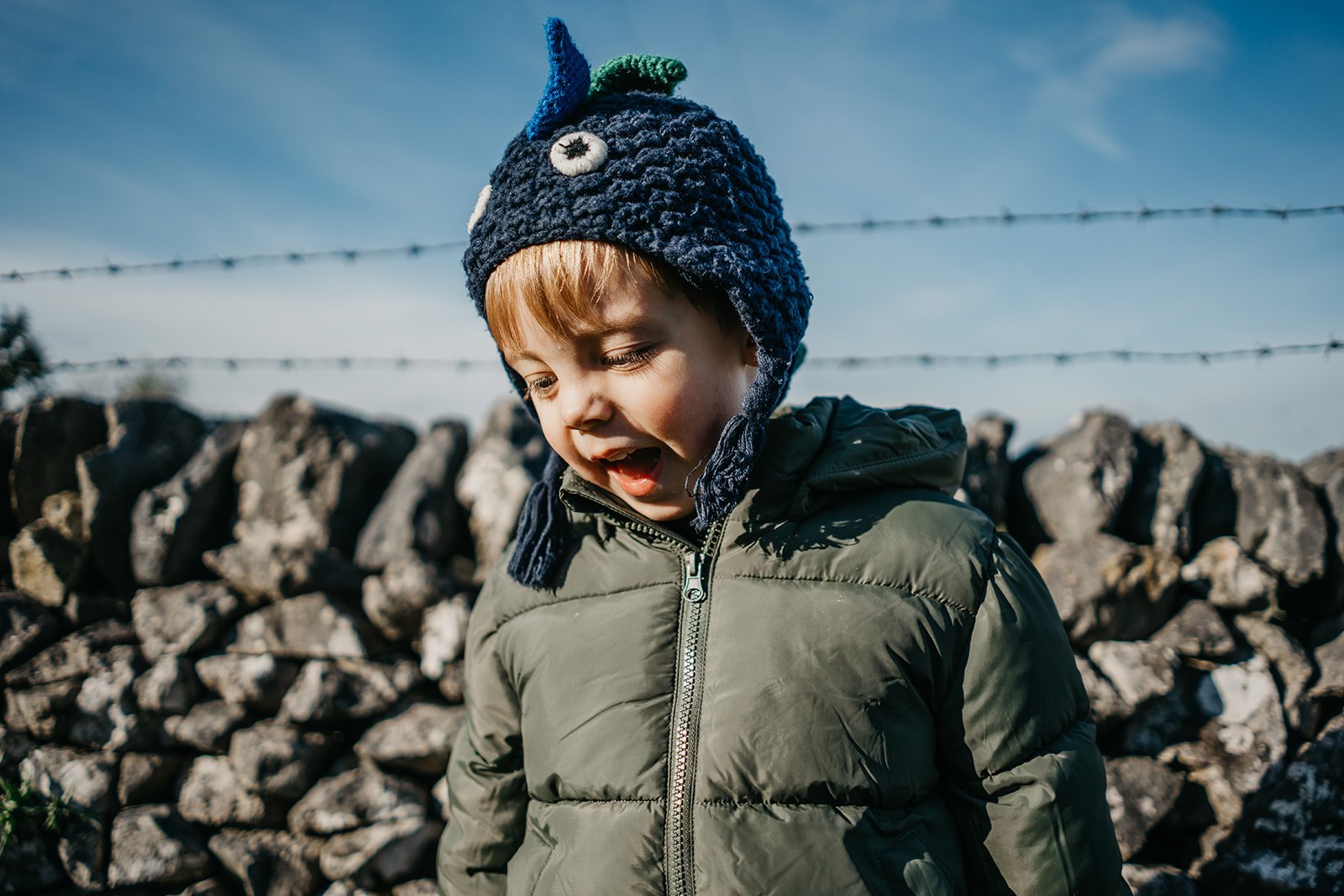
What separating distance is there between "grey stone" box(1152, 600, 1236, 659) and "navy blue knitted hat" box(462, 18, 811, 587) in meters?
1.93

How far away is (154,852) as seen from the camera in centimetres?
300

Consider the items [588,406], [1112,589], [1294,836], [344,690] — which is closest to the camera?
[588,406]

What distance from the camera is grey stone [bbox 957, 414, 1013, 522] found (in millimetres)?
3119

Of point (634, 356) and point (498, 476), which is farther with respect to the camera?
point (498, 476)

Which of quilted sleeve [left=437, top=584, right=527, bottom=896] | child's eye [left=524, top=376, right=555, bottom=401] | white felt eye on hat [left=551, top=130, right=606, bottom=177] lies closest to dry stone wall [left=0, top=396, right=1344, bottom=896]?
quilted sleeve [left=437, top=584, right=527, bottom=896]

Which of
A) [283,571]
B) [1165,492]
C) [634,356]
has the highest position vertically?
[1165,492]

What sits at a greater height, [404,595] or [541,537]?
[541,537]

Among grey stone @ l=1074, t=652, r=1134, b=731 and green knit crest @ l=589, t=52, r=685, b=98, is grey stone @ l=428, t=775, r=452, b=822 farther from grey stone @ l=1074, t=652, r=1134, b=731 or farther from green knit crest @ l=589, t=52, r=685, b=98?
green knit crest @ l=589, t=52, r=685, b=98

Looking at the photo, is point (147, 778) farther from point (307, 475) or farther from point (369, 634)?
point (307, 475)

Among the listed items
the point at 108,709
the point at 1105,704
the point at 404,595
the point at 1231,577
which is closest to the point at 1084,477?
the point at 1231,577

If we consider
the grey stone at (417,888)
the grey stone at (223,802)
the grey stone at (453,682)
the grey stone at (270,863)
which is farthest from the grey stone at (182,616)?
the grey stone at (417,888)

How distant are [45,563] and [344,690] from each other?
4.76ft

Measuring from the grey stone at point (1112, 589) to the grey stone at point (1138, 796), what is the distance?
0.41 metres

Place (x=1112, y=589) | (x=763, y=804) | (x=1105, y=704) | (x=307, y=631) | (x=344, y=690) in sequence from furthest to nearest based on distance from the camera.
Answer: (x=307, y=631)
(x=344, y=690)
(x=1112, y=589)
(x=1105, y=704)
(x=763, y=804)
